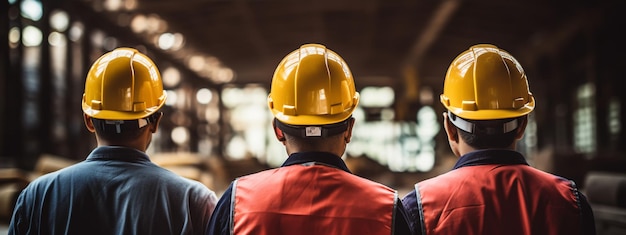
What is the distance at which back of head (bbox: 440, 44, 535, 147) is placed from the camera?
2.80 meters

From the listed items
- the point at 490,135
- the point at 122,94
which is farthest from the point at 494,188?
the point at 122,94

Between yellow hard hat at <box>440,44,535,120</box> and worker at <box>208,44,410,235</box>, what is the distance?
494mm

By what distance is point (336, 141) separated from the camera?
8.97 ft

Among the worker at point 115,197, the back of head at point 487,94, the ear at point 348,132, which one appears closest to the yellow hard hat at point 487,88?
the back of head at point 487,94

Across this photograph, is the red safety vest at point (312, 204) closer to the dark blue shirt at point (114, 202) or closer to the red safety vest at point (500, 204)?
the red safety vest at point (500, 204)

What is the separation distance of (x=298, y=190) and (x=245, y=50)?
70.1 ft

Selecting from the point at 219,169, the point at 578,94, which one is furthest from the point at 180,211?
the point at 219,169

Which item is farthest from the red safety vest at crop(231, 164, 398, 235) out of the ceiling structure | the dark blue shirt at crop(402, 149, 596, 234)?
the ceiling structure

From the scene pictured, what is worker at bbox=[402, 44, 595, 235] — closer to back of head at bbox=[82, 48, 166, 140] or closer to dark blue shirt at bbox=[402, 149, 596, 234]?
dark blue shirt at bbox=[402, 149, 596, 234]

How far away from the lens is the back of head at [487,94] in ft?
9.20

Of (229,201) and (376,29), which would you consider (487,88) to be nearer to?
(229,201)

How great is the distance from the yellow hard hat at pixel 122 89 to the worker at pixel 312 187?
0.68 meters

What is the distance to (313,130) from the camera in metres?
2.73

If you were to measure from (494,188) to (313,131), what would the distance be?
0.72 metres
